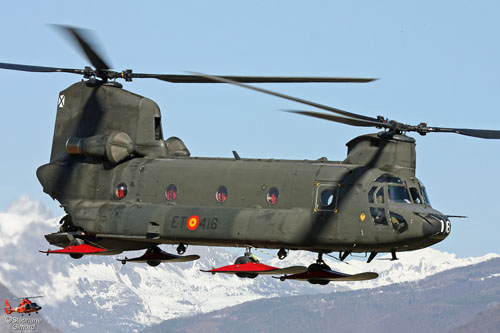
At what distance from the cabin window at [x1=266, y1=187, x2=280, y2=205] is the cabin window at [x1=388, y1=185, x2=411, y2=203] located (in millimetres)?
4249

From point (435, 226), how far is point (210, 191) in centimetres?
884

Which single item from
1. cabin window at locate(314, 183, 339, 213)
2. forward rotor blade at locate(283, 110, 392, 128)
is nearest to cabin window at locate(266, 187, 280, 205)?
cabin window at locate(314, 183, 339, 213)

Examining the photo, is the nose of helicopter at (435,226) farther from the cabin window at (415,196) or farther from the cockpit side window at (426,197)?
the cockpit side window at (426,197)

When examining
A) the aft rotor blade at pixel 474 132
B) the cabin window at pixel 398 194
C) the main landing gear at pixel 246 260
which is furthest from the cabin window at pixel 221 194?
the aft rotor blade at pixel 474 132

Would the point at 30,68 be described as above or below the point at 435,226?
above

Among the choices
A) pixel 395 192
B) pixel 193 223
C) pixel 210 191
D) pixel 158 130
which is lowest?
pixel 193 223

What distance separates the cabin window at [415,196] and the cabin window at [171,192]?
30.6 ft

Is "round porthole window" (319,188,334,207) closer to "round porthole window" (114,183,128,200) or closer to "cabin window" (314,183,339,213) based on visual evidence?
"cabin window" (314,183,339,213)

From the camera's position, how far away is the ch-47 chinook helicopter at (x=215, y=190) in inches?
1377

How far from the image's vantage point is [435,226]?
34.3m

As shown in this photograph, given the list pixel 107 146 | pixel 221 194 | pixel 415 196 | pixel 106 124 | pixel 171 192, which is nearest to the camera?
pixel 415 196

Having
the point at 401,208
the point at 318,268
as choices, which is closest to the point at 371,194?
the point at 401,208

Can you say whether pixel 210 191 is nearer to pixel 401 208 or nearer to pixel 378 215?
pixel 378 215

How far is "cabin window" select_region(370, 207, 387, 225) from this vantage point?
3459 cm
